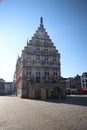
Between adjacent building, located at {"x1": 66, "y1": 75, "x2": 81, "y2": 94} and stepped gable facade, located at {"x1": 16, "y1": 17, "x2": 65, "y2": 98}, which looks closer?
stepped gable facade, located at {"x1": 16, "y1": 17, "x2": 65, "y2": 98}

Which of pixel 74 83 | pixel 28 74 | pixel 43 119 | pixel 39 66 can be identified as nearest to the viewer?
pixel 43 119

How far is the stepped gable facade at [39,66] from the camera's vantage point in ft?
104

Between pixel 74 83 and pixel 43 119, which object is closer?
pixel 43 119

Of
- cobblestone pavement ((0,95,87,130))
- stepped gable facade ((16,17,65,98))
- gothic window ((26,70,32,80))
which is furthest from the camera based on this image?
gothic window ((26,70,32,80))

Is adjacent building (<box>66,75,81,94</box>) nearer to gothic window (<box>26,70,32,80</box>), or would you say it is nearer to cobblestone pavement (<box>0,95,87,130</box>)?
gothic window (<box>26,70,32,80</box>)

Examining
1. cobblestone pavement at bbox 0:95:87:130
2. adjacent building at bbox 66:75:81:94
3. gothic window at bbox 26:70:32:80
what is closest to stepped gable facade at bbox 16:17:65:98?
gothic window at bbox 26:70:32:80

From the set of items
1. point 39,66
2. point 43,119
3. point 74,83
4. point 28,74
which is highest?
point 39,66

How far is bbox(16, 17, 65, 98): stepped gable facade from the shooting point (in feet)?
104

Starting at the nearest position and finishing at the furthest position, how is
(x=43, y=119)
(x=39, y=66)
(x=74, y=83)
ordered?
(x=43, y=119) < (x=39, y=66) < (x=74, y=83)

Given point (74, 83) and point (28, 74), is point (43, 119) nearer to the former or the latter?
point (28, 74)

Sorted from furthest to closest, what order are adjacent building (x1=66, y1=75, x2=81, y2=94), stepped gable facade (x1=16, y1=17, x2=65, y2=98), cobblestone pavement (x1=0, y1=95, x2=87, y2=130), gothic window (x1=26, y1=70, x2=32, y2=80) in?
adjacent building (x1=66, y1=75, x2=81, y2=94) < gothic window (x1=26, y1=70, x2=32, y2=80) < stepped gable facade (x1=16, y1=17, x2=65, y2=98) < cobblestone pavement (x1=0, y1=95, x2=87, y2=130)

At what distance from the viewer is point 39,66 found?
34125 millimetres

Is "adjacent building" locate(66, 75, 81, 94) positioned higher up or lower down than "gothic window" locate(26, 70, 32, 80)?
lower down

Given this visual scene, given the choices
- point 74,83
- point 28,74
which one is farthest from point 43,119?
point 74,83
